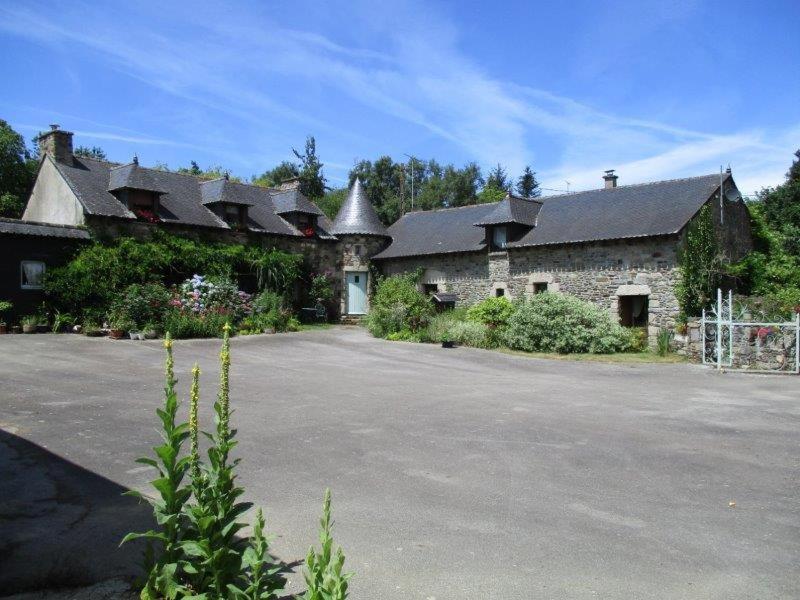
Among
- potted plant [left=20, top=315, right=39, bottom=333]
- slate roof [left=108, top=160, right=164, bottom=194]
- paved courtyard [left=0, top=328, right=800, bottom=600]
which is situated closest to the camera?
paved courtyard [left=0, top=328, right=800, bottom=600]

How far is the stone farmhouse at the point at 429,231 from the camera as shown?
63.6 ft

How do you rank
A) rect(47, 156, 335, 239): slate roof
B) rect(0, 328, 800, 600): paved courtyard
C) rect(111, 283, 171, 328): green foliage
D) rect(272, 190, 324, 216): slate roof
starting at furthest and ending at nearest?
Result: rect(272, 190, 324, 216): slate roof
rect(47, 156, 335, 239): slate roof
rect(111, 283, 171, 328): green foliage
rect(0, 328, 800, 600): paved courtyard

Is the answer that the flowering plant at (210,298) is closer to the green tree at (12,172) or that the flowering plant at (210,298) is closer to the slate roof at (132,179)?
the slate roof at (132,179)

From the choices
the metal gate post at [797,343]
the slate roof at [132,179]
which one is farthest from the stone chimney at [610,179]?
the slate roof at [132,179]

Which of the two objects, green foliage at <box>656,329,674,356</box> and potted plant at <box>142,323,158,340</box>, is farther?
potted plant at <box>142,323,158,340</box>

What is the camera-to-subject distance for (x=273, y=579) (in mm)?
3119

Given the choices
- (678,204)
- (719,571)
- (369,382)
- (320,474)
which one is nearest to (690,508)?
(719,571)

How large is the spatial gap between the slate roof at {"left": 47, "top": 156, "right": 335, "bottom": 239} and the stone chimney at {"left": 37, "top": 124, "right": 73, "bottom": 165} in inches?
9.8

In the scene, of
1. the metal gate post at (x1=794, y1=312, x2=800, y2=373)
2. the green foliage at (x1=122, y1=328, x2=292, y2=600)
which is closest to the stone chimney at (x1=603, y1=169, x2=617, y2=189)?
the metal gate post at (x1=794, y1=312, x2=800, y2=373)

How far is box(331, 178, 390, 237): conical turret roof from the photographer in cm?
2730

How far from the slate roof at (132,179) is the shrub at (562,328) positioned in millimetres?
13785

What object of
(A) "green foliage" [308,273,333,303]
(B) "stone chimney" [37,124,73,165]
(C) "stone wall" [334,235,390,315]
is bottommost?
(A) "green foliage" [308,273,333,303]

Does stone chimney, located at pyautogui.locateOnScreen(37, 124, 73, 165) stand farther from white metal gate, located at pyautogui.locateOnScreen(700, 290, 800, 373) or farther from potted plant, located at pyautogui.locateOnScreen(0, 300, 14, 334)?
white metal gate, located at pyautogui.locateOnScreen(700, 290, 800, 373)

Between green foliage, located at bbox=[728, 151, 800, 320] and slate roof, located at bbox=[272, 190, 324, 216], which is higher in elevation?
slate roof, located at bbox=[272, 190, 324, 216]
